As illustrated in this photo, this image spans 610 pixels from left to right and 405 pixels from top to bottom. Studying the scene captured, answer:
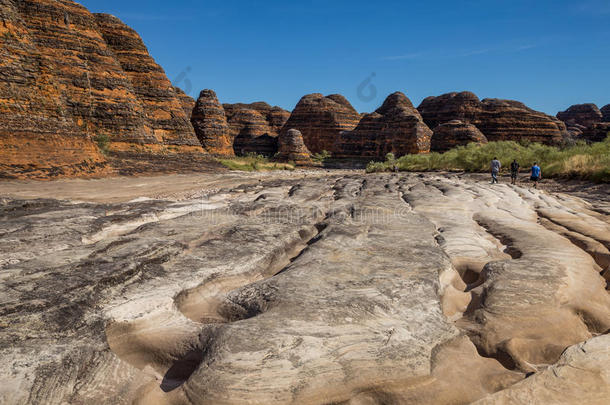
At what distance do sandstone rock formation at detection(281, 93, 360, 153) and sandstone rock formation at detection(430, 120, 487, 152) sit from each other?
22.5 meters

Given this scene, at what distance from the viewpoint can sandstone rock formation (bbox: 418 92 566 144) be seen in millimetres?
45625

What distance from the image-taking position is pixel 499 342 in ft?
6.29

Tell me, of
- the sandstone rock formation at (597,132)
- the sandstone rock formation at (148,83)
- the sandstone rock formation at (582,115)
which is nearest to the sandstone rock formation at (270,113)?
the sandstone rock formation at (148,83)

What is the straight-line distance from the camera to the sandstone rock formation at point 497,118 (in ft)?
150

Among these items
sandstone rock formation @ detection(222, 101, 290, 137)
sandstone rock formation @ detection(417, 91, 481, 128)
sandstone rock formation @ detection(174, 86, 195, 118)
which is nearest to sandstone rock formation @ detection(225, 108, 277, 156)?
sandstone rock formation @ detection(222, 101, 290, 137)

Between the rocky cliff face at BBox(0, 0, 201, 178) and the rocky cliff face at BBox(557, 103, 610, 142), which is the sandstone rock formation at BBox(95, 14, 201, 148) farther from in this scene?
the rocky cliff face at BBox(557, 103, 610, 142)

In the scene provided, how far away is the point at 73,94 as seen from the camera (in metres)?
21.5

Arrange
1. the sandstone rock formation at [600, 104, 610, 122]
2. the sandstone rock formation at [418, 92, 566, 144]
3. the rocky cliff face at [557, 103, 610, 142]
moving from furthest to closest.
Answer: the sandstone rock formation at [600, 104, 610, 122] < the rocky cliff face at [557, 103, 610, 142] < the sandstone rock formation at [418, 92, 566, 144]

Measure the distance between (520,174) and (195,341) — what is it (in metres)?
21.2

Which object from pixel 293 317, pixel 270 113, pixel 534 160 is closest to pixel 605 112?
pixel 270 113

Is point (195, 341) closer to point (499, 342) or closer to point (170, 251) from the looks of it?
point (170, 251)

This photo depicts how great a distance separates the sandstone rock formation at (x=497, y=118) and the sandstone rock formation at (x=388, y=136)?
978 centimetres

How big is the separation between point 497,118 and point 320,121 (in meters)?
26.4

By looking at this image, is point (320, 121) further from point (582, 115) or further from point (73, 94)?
point (582, 115)
